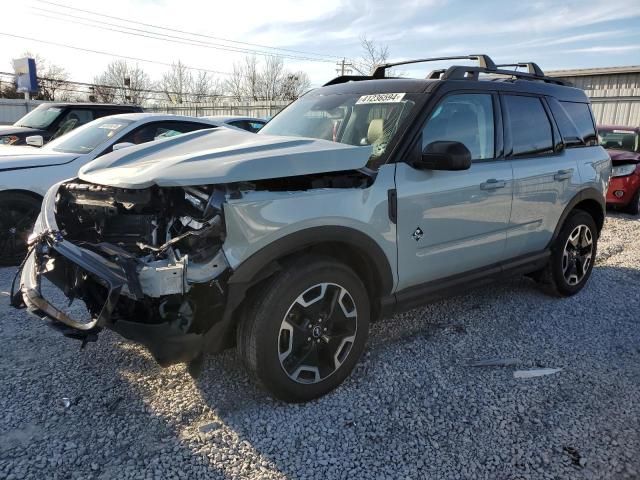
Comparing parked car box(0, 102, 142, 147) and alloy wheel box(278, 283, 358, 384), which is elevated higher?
parked car box(0, 102, 142, 147)

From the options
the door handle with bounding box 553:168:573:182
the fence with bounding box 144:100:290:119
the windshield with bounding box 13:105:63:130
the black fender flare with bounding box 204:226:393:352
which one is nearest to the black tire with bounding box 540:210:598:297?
the door handle with bounding box 553:168:573:182

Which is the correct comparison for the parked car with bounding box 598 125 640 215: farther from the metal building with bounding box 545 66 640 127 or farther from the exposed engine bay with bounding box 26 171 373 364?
the metal building with bounding box 545 66 640 127

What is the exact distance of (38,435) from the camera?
8.28 feet

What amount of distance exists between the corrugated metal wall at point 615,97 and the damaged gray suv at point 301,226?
15.6 meters

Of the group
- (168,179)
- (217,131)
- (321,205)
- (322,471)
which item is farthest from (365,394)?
(217,131)

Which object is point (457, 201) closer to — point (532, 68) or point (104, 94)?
point (532, 68)

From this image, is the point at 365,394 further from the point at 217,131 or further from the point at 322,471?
the point at 217,131

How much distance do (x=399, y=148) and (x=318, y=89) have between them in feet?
4.39

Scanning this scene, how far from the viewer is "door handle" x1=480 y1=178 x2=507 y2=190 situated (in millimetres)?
3572

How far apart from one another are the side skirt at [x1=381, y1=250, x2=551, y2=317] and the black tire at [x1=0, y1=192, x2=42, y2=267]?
13.5ft

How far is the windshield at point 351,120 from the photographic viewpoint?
10.9ft

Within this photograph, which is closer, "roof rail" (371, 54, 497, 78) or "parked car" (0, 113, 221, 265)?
"roof rail" (371, 54, 497, 78)

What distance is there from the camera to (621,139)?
10031 millimetres

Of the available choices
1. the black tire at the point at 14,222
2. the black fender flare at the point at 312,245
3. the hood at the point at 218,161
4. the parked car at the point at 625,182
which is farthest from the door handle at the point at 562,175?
the parked car at the point at 625,182
